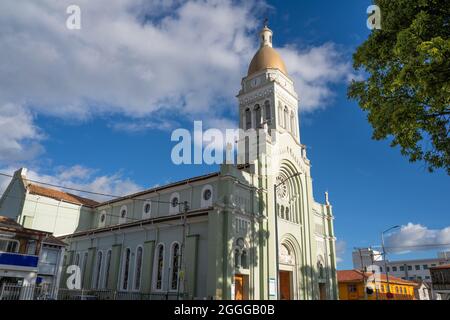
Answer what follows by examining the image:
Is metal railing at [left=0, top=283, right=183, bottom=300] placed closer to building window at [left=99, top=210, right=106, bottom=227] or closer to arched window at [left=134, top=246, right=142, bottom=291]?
arched window at [left=134, top=246, right=142, bottom=291]

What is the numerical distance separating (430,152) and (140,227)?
82.1 feet

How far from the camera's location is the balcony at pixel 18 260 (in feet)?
74.5

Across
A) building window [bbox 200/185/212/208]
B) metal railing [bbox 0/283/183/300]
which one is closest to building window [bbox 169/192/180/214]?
building window [bbox 200/185/212/208]

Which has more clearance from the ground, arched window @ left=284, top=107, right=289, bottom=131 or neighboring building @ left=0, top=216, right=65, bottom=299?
arched window @ left=284, top=107, right=289, bottom=131

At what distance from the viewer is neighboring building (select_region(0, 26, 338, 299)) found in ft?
84.8

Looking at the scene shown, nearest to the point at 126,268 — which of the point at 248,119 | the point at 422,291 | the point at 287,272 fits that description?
the point at 287,272

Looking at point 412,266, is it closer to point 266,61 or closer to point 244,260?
point 266,61

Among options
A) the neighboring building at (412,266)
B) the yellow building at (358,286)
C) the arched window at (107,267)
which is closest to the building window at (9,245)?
the arched window at (107,267)

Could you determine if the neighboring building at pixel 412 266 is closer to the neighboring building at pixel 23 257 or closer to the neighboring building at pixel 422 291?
the neighboring building at pixel 422 291

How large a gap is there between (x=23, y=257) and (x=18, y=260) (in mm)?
341

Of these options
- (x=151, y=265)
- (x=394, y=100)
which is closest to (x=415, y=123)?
(x=394, y=100)

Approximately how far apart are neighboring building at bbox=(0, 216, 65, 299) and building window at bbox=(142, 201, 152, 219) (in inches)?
401

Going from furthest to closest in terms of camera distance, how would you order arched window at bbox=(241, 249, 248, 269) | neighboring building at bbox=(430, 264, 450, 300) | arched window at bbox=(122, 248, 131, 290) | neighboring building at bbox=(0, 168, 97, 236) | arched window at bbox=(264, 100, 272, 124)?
neighboring building at bbox=(430, 264, 450, 300), neighboring building at bbox=(0, 168, 97, 236), arched window at bbox=(264, 100, 272, 124), arched window at bbox=(122, 248, 131, 290), arched window at bbox=(241, 249, 248, 269)
